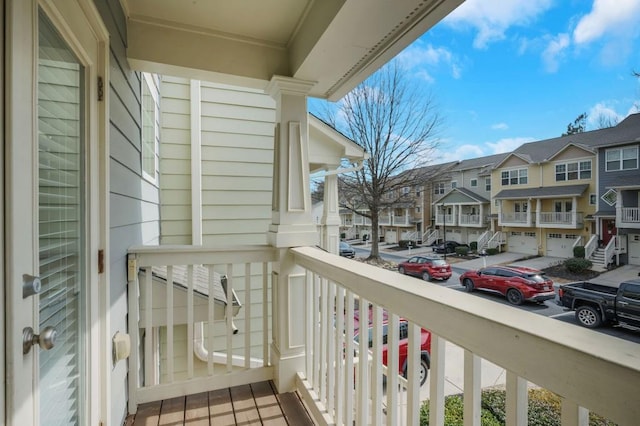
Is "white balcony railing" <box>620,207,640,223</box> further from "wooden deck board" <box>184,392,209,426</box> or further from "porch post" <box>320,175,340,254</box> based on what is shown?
"porch post" <box>320,175,340,254</box>

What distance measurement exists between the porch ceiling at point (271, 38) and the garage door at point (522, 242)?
1.10m

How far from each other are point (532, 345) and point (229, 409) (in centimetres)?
191

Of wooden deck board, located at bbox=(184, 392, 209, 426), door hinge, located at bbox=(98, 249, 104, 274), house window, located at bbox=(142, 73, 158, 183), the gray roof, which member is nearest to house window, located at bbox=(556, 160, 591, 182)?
the gray roof

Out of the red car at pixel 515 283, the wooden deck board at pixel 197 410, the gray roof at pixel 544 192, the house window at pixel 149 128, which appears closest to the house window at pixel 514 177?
the gray roof at pixel 544 192

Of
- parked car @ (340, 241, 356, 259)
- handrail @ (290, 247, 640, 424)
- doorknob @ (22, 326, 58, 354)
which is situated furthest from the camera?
parked car @ (340, 241, 356, 259)

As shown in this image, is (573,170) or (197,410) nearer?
(573,170)

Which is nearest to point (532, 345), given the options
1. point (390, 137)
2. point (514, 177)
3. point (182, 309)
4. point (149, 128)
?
point (514, 177)

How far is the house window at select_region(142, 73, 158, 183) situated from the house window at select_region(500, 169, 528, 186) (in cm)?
240

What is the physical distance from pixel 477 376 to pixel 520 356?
170 mm

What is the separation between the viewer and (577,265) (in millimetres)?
723

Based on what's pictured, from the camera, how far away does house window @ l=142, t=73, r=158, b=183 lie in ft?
8.66

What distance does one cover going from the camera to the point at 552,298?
0.73 metres

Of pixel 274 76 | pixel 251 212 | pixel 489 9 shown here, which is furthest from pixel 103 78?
pixel 251 212

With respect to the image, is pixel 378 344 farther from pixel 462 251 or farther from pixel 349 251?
pixel 349 251
